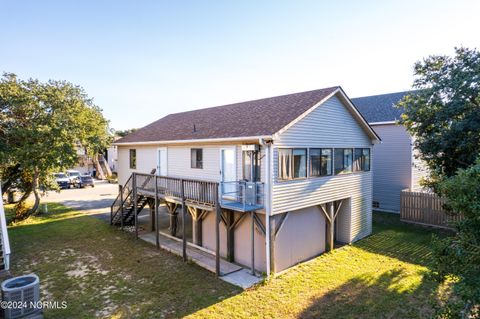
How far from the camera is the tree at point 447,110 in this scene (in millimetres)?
10859

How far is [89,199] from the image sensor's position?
1029 inches

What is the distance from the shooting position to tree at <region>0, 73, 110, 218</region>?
15094 millimetres

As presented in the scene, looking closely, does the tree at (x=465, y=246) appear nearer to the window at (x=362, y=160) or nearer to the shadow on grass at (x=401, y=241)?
the shadow on grass at (x=401, y=241)

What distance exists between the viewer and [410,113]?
Answer: 12.6 metres

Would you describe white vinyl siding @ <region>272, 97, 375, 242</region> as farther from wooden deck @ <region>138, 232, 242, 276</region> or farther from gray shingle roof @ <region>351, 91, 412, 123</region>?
gray shingle roof @ <region>351, 91, 412, 123</region>

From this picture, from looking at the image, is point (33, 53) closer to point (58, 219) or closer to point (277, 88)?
point (58, 219)

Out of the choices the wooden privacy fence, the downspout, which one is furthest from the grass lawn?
the wooden privacy fence

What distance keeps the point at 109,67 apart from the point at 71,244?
34.8ft

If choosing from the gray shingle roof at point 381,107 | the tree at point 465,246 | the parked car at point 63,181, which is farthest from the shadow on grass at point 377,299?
the parked car at point 63,181

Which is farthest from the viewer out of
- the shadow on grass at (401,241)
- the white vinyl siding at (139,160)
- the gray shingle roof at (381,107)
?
the gray shingle roof at (381,107)

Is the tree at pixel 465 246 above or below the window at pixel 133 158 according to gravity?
below

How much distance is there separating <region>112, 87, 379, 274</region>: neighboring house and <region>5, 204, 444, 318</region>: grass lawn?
1.15 meters

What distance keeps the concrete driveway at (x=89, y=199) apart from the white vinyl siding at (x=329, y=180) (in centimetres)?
1323

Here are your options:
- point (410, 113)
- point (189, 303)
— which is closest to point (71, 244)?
point (189, 303)
